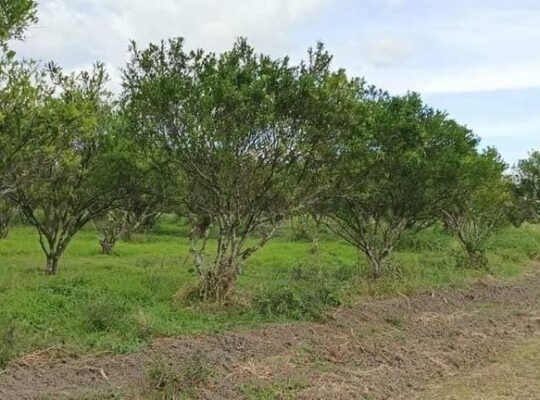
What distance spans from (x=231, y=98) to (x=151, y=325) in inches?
165

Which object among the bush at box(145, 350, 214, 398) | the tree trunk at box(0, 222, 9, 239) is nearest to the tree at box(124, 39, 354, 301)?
the bush at box(145, 350, 214, 398)

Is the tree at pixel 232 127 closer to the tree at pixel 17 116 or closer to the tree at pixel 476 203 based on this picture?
the tree at pixel 17 116

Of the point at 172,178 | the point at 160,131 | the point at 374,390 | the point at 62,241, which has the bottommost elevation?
the point at 374,390

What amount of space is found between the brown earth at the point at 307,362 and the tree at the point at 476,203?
5.13 metres

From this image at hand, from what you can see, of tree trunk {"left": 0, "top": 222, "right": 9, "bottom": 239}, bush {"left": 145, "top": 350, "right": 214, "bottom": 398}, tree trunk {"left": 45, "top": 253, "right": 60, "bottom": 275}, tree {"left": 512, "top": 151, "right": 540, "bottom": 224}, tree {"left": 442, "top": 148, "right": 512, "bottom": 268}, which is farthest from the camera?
tree {"left": 512, "top": 151, "right": 540, "bottom": 224}

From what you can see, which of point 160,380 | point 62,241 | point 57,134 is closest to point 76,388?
point 160,380

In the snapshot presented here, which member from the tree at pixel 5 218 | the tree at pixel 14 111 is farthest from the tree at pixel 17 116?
the tree at pixel 5 218

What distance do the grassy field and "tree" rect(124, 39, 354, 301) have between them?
1173 mm

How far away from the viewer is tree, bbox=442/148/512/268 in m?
18.8

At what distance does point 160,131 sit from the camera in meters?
12.7

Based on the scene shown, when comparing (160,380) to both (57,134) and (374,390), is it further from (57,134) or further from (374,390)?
(57,134)

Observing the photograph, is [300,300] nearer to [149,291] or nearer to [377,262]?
[149,291]

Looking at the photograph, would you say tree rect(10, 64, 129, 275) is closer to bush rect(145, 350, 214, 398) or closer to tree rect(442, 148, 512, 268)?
bush rect(145, 350, 214, 398)

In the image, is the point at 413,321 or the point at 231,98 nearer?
the point at 231,98
